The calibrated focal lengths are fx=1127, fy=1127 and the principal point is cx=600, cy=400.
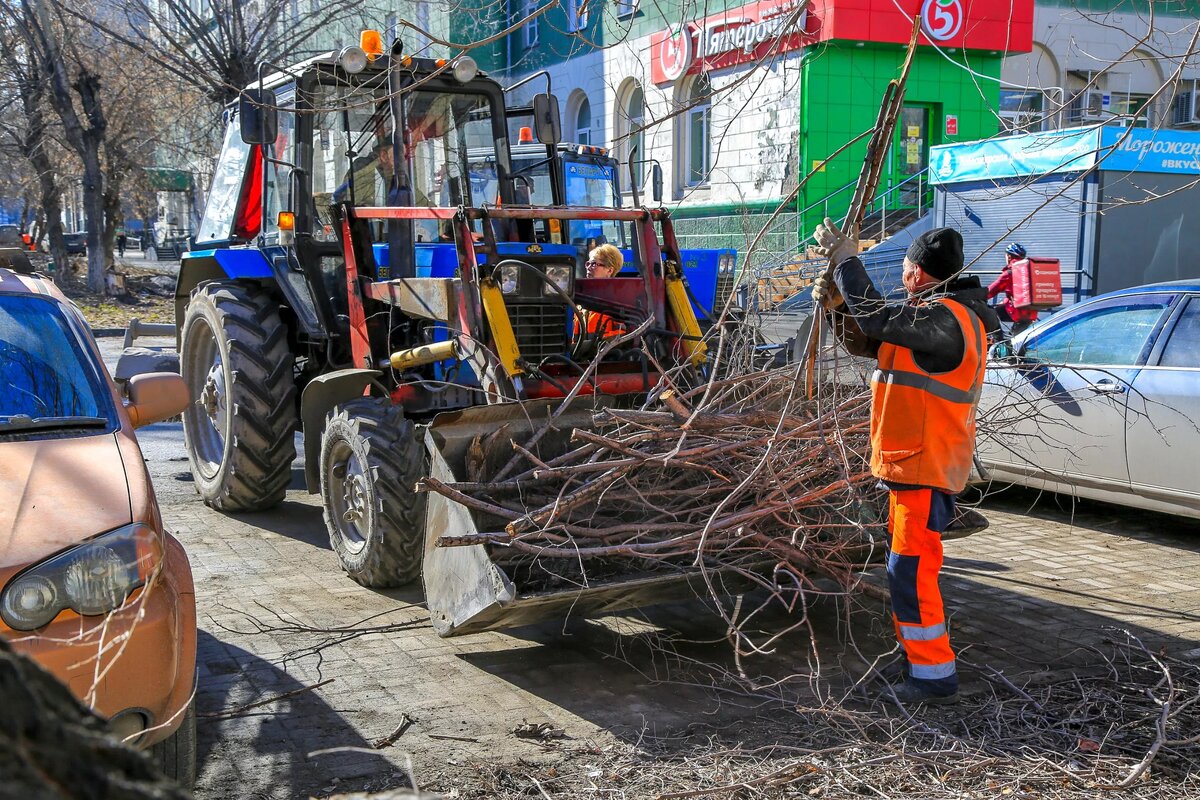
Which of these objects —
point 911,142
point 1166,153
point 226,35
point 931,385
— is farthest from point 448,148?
point 226,35

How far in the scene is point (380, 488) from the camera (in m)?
5.63

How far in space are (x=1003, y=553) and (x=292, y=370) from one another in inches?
185

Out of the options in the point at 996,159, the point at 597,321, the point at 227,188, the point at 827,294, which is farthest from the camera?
the point at 996,159

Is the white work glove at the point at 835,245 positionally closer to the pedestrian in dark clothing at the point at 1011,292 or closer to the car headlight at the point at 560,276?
the car headlight at the point at 560,276

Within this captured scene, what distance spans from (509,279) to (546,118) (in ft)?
5.98

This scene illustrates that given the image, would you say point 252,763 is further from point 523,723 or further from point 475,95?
point 475,95

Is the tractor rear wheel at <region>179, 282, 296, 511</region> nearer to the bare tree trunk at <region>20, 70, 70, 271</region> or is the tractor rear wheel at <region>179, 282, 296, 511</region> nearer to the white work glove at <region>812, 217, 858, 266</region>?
the white work glove at <region>812, 217, 858, 266</region>

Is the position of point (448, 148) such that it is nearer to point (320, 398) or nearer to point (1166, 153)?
point (320, 398)

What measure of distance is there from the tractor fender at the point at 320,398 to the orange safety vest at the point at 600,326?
4.02ft

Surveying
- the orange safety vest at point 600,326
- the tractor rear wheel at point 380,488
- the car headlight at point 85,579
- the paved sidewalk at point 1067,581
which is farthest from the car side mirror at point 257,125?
the paved sidewalk at point 1067,581

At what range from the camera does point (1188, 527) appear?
25.0 ft

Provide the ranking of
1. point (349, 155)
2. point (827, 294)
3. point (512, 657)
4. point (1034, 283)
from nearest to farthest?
1. point (827, 294)
2. point (512, 657)
3. point (349, 155)
4. point (1034, 283)

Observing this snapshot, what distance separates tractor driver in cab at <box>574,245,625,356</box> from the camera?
621 cm

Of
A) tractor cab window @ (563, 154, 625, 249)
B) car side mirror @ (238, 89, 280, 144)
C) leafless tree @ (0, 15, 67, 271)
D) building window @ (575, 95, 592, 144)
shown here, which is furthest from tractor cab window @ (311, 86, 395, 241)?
leafless tree @ (0, 15, 67, 271)
